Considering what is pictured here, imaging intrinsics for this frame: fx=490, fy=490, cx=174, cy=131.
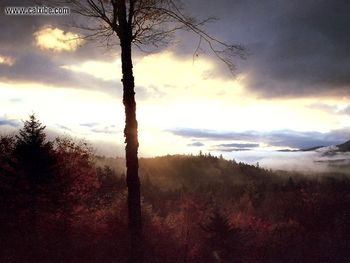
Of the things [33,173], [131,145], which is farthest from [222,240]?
[131,145]

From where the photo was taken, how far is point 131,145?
1705 centimetres

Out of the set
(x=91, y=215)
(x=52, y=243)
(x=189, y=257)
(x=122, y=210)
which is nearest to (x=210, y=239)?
(x=189, y=257)

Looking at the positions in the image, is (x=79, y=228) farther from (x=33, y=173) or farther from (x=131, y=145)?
(x=131, y=145)

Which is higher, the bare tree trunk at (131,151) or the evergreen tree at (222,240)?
the bare tree trunk at (131,151)

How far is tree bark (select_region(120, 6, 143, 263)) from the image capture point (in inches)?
670

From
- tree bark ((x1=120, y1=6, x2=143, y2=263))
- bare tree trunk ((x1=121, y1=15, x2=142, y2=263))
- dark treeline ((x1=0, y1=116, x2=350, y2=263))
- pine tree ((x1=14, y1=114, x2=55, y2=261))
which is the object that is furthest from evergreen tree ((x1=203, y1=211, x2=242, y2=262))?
bare tree trunk ((x1=121, y1=15, x2=142, y2=263))

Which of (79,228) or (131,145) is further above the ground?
(131,145)

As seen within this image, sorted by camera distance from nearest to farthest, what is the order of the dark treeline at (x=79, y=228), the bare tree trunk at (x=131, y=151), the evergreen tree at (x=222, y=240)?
1. the bare tree trunk at (x=131, y=151)
2. the dark treeline at (x=79, y=228)
3. the evergreen tree at (x=222, y=240)

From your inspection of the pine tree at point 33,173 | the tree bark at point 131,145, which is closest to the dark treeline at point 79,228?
the pine tree at point 33,173

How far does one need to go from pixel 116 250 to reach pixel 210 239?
7.34 metres

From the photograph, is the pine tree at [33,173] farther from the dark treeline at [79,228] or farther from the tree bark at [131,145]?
the tree bark at [131,145]

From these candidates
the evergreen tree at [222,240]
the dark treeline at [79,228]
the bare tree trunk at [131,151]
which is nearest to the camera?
the bare tree trunk at [131,151]

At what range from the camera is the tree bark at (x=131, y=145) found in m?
Answer: 17.0

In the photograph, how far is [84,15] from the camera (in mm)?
18016
